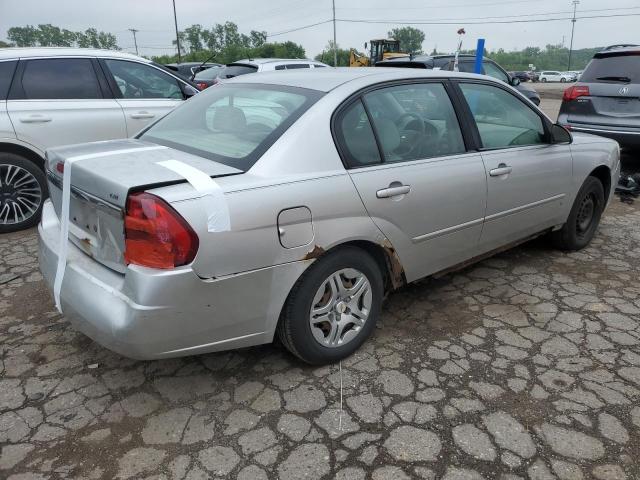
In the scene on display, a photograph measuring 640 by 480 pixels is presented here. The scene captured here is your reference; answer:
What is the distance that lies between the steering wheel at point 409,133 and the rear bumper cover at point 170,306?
102 cm

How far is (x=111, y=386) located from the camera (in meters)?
2.65

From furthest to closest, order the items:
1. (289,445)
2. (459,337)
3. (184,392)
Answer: (459,337) < (184,392) < (289,445)

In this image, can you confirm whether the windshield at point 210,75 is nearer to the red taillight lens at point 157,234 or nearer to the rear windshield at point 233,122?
the rear windshield at point 233,122

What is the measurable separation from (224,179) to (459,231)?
1.64 meters

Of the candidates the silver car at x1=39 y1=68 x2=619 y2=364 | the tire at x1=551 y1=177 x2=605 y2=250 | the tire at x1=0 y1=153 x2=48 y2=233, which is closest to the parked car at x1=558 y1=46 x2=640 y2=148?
the tire at x1=551 y1=177 x2=605 y2=250

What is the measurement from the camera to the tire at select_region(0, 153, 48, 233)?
4828 mm

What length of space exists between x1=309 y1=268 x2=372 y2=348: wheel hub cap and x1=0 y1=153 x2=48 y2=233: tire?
370 cm

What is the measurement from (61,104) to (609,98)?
6608mm

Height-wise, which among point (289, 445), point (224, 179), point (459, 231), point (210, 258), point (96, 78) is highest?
point (96, 78)

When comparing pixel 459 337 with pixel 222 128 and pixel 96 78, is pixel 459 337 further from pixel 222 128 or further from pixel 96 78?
pixel 96 78

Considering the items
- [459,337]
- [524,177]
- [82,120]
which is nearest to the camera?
[459,337]

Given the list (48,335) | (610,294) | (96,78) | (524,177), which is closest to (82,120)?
(96,78)

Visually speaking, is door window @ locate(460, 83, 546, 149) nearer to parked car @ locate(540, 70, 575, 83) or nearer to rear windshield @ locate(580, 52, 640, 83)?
rear windshield @ locate(580, 52, 640, 83)

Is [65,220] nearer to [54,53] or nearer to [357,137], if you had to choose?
[357,137]
